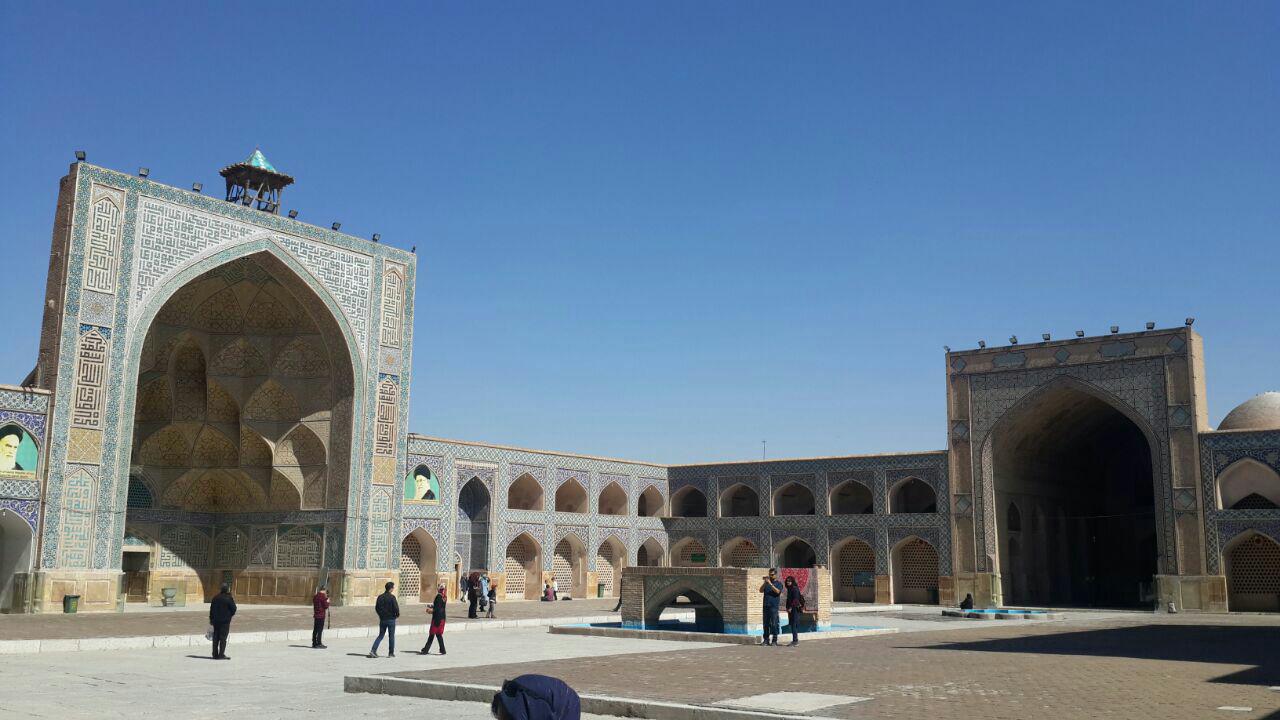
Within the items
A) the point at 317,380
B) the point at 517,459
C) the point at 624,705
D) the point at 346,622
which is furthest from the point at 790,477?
the point at 624,705

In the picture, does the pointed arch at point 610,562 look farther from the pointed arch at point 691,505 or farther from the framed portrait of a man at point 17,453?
the framed portrait of a man at point 17,453

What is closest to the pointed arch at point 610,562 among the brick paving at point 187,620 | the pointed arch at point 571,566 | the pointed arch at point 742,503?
the pointed arch at point 571,566

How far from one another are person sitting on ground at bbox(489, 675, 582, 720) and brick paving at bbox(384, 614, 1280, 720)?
458 cm

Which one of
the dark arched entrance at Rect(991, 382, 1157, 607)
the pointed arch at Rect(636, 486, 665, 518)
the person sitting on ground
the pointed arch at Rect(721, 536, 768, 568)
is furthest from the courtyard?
the pointed arch at Rect(636, 486, 665, 518)

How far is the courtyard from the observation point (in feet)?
28.3

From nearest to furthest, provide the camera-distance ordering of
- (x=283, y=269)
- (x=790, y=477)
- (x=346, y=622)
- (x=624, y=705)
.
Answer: (x=624, y=705)
(x=346, y=622)
(x=283, y=269)
(x=790, y=477)

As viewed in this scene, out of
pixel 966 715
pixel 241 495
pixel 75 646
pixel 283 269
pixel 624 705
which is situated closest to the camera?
pixel 966 715

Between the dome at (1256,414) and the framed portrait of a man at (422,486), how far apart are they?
20.9 m

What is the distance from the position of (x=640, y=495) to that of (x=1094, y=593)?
1439 centimetres

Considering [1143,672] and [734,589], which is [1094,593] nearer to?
[734,589]

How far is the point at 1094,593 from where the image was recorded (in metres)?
35.2

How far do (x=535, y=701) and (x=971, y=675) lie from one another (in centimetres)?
819

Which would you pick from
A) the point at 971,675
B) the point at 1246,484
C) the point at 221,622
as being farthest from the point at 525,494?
the point at 971,675

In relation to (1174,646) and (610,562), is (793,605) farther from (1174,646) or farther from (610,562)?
(610,562)
